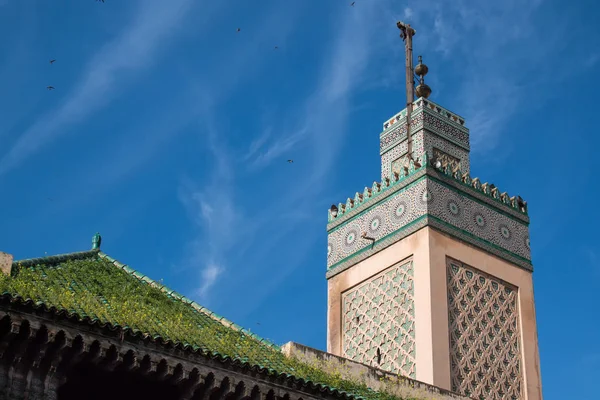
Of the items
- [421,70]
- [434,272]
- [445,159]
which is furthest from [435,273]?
[421,70]

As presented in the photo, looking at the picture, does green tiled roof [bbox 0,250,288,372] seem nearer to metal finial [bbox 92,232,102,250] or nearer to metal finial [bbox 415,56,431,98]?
metal finial [bbox 92,232,102,250]

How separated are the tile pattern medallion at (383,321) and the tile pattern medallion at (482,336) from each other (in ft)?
2.15

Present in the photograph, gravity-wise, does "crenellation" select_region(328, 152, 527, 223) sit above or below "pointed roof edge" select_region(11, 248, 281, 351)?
above

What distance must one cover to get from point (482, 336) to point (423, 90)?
16.2ft

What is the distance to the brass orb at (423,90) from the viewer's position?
1883 cm

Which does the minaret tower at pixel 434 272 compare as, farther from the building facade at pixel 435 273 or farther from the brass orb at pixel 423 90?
the brass orb at pixel 423 90

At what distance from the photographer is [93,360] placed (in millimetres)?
8883

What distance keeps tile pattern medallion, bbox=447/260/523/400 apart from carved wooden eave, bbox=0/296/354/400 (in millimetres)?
6485

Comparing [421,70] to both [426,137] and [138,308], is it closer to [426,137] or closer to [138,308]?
[426,137]

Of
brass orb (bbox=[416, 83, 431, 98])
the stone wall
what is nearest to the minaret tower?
brass orb (bbox=[416, 83, 431, 98])

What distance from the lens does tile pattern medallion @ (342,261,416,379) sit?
15895 millimetres

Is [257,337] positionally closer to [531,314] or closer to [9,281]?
[9,281]

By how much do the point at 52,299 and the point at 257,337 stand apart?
3202mm

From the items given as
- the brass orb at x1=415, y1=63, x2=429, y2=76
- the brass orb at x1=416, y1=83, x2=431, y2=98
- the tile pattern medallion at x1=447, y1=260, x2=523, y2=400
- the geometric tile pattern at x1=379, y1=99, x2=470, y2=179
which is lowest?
the tile pattern medallion at x1=447, y1=260, x2=523, y2=400
